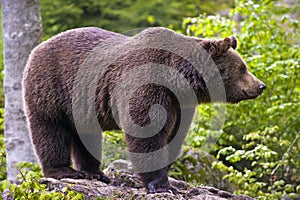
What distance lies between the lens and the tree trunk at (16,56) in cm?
637

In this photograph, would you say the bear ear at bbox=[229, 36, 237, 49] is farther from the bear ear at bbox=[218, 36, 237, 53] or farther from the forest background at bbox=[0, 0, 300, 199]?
the forest background at bbox=[0, 0, 300, 199]

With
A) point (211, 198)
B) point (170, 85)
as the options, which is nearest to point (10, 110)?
point (170, 85)

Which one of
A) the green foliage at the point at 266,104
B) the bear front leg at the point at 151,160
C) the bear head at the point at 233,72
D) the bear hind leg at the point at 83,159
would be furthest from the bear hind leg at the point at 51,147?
the green foliage at the point at 266,104

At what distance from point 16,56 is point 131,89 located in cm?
223

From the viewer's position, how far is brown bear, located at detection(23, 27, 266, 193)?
15.3 ft

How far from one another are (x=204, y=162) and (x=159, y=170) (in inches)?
104

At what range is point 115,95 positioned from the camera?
491 cm

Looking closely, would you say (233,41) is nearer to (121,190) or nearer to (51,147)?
(121,190)

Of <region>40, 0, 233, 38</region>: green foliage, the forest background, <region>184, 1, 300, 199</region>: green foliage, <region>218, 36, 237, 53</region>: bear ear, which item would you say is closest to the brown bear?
<region>218, 36, 237, 53</region>: bear ear

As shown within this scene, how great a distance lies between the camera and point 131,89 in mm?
4766

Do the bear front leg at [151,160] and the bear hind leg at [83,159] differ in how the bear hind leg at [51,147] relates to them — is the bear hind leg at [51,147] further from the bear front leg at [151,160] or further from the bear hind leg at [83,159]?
the bear front leg at [151,160]

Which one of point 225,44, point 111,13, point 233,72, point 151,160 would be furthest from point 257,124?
point 111,13

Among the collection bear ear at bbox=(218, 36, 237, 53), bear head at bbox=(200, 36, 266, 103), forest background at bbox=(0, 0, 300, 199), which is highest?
bear ear at bbox=(218, 36, 237, 53)

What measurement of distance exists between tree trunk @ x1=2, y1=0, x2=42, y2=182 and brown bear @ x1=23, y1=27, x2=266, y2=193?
110 cm
